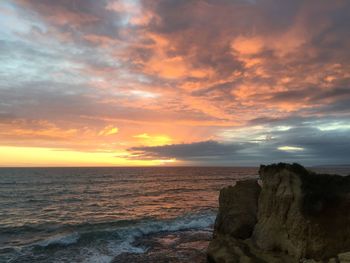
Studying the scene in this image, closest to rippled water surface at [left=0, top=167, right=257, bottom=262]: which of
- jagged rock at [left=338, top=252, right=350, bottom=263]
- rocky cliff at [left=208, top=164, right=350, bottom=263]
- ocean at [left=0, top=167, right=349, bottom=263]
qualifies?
ocean at [left=0, top=167, right=349, bottom=263]

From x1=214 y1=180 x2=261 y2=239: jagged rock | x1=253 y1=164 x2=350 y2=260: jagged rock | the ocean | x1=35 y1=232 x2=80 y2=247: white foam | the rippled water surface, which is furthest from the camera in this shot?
x1=35 y1=232 x2=80 y2=247: white foam

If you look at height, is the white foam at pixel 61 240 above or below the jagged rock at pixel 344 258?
below

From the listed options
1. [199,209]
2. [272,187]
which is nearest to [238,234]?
[272,187]

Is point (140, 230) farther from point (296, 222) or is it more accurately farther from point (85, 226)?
point (296, 222)

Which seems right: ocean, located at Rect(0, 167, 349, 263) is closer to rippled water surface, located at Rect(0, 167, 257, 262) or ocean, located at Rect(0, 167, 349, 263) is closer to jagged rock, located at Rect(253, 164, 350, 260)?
rippled water surface, located at Rect(0, 167, 257, 262)

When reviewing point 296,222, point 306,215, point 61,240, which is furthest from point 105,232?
point 306,215

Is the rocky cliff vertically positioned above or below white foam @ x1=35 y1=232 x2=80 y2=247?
above

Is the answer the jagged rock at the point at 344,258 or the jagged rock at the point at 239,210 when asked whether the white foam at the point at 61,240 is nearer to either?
the jagged rock at the point at 239,210

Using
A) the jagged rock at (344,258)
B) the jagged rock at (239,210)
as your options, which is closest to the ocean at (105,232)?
the jagged rock at (239,210)

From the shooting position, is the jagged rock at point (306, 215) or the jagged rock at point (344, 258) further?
the jagged rock at point (306, 215)

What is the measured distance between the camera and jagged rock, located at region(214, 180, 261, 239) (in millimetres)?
17703

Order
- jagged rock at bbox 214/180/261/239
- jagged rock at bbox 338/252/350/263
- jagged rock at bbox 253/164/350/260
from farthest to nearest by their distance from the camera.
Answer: jagged rock at bbox 214/180/261/239 < jagged rock at bbox 253/164/350/260 < jagged rock at bbox 338/252/350/263

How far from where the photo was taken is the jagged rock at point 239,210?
17.7 meters

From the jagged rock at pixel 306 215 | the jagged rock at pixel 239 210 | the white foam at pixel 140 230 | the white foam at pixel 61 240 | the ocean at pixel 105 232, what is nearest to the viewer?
the jagged rock at pixel 306 215
